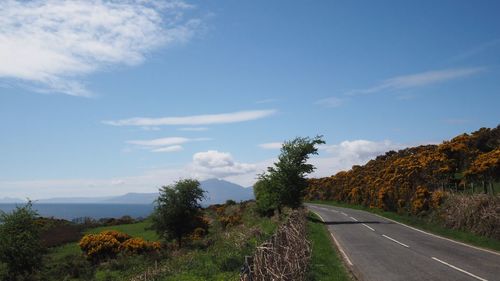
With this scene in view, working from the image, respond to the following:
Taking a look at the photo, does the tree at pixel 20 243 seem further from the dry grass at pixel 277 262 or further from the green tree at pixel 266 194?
the green tree at pixel 266 194

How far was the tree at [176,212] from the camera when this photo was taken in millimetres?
37906

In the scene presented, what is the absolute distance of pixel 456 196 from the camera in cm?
3042

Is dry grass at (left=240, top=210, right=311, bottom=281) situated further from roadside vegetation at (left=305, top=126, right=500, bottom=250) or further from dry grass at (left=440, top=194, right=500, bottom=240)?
dry grass at (left=440, top=194, right=500, bottom=240)

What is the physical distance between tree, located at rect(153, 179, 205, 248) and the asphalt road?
14332mm

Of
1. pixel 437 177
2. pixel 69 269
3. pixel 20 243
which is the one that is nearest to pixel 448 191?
pixel 437 177

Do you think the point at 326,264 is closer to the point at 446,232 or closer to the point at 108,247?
the point at 446,232

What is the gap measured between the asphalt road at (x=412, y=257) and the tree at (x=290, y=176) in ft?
33.8

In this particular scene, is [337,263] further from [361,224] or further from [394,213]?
[394,213]

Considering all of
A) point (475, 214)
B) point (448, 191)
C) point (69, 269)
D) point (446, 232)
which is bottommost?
point (69, 269)

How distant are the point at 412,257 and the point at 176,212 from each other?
74.3ft

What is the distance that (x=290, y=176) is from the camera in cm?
3881

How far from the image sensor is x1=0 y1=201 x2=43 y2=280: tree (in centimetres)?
2450

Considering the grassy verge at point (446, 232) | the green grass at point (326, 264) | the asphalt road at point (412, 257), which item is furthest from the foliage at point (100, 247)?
the grassy verge at point (446, 232)

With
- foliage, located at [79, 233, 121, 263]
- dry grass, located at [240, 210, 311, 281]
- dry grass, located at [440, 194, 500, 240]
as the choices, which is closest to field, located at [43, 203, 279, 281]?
foliage, located at [79, 233, 121, 263]
